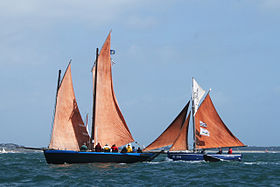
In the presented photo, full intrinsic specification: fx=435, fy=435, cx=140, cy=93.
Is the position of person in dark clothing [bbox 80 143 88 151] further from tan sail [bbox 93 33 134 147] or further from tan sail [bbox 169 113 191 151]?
tan sail [bbox 169 113 191 151]

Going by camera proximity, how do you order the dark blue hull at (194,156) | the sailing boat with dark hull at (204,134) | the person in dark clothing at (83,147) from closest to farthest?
the person in dark clothing at (83,147) < the dark blue hull at (194,156) < the sailing boat with dark hull at (204,134)

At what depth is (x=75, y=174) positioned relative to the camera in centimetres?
3606

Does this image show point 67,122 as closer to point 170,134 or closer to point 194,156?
point 170,134

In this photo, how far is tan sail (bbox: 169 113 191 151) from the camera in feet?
180

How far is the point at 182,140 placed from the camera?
181ft

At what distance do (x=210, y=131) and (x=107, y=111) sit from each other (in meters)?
15.7

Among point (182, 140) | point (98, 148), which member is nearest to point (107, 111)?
A: point (98, 148)

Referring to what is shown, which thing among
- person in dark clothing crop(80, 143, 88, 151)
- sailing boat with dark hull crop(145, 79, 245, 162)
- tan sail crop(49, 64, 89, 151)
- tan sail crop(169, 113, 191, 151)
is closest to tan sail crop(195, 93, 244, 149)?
sailing boat with dark hull crop(145, 79, 245, 162)

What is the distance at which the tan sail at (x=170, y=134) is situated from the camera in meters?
53.8

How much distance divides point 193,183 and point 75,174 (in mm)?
10086

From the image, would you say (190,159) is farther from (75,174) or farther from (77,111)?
(75,174)

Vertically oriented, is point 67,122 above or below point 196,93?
below


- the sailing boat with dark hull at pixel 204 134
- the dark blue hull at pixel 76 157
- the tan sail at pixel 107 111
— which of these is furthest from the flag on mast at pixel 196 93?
the dark blue hull at pixel 76 157

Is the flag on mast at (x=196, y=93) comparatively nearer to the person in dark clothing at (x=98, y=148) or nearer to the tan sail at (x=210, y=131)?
the tan sail at (x=210, y=131)
